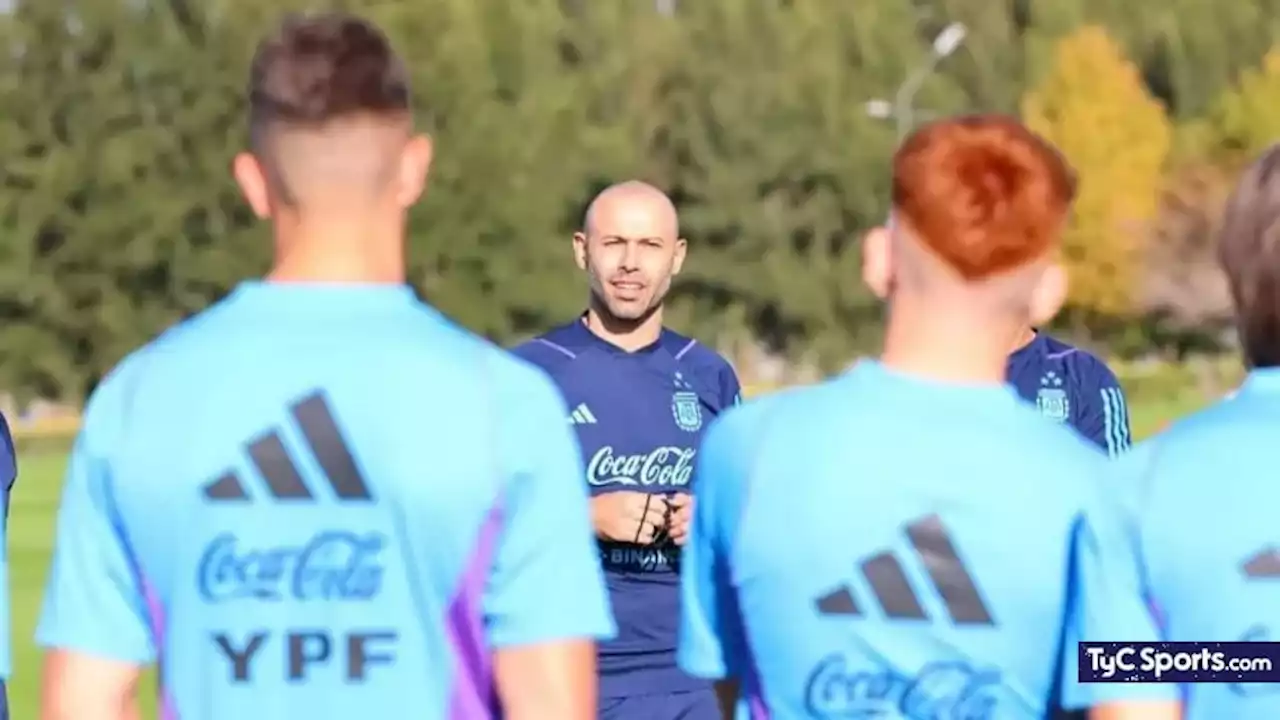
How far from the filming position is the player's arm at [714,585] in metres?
3.79

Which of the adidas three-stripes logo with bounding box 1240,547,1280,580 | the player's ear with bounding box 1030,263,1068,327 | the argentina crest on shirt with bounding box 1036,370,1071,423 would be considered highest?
the player's ear with bounding box 1030,263,1068,327

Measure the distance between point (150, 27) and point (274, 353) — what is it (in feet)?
168

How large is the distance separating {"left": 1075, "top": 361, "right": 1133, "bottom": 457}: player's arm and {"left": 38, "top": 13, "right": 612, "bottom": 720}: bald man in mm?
4433

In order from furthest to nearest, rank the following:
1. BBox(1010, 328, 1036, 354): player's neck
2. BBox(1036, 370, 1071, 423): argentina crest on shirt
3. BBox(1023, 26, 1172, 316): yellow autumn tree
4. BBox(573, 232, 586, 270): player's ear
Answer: BBox(1023, 26, 1172, 316): yellow autumn tree, BBox(573, 232, 586, 270): player's ear, BBox(1036, 370, 1071, 423): argentina crest on shirt, BBox(1010, 328, 1036, 354): player's neck

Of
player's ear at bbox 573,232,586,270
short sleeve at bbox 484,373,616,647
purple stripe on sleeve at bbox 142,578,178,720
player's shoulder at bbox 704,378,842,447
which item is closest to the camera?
short sleeve at bbox 484,373,616,647

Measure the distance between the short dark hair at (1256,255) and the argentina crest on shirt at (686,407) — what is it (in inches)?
168

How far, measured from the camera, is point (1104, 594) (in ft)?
11.6

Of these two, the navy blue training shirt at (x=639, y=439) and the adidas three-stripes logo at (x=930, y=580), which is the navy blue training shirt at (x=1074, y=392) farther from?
the adidas three-stripes logo at (x=930, y=580)

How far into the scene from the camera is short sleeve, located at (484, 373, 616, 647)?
10.8ft

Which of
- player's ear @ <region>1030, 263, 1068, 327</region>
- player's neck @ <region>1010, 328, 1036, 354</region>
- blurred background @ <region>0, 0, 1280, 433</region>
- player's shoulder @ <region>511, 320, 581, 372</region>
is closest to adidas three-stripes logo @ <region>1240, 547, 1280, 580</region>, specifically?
player's ear @ <region>1030, 263, 1068, 327</region>

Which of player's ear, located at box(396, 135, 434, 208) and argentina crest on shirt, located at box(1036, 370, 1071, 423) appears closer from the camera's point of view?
player's ear, located at box(396, 135, 434, 208)

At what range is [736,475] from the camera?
147 inches

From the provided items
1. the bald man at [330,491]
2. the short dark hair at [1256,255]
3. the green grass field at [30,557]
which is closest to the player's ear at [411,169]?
the bald man at [330,491]

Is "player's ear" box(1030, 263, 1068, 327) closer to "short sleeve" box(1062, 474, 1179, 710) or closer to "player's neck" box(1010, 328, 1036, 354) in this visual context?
"short sleeve" box(1062, 474, 1179, 710)
